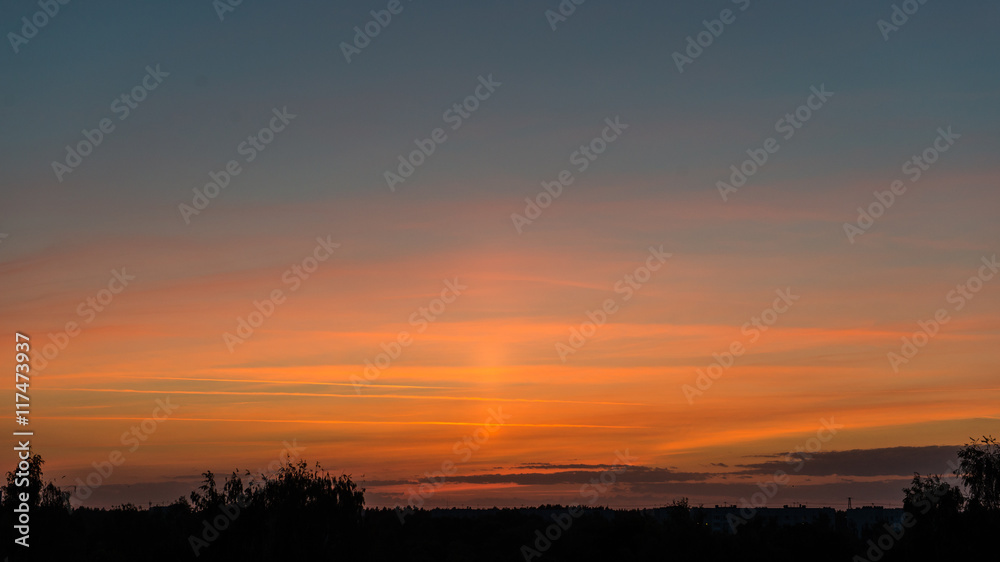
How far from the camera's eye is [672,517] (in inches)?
3585

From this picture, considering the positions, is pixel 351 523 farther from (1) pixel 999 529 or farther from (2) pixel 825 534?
(2) pixel 825 534

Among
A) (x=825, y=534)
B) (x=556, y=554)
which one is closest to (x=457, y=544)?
(x=556, y=554)

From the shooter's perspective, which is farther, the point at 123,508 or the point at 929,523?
the point at 123,508

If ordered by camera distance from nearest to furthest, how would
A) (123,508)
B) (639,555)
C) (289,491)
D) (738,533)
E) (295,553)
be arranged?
(295,553) → (289,491) → (738,533) → (639,555) → (123,508)

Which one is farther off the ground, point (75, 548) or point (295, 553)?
point (75, 548)

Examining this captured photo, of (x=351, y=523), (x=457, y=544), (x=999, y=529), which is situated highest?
(x=457, y=544)

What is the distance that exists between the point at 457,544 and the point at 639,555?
72632mm

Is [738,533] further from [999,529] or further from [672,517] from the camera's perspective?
[999,529]

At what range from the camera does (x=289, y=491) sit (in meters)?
61.0

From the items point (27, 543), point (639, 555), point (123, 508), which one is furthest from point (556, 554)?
point (123, 508)

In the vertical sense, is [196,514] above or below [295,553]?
above

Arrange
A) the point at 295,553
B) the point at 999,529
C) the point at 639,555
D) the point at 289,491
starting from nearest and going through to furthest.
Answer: the point at 999,529 → the point at 295,553 → the point at 289,491 → the point at 639,555

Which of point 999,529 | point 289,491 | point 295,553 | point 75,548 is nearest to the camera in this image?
point 999,529

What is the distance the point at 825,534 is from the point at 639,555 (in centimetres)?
1644
